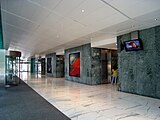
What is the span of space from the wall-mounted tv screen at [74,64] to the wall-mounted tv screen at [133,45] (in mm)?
6035

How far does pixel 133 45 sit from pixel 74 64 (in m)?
7.26

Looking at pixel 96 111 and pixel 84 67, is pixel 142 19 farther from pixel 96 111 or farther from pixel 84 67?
pixel 84 67

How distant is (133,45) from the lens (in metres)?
7.70

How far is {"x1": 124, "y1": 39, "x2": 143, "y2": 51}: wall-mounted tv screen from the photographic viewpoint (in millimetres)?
7403

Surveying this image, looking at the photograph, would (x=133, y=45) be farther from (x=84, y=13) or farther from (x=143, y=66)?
(x=84, y=13)

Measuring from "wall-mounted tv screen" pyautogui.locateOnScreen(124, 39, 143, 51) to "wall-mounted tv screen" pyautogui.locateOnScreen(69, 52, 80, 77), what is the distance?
604 centimetres

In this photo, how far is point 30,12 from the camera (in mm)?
6172

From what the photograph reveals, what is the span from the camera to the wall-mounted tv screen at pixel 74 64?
44.5 feet

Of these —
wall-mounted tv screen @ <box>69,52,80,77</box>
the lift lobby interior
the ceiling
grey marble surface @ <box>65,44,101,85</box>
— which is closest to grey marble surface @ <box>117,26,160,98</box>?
the lift lobby interior

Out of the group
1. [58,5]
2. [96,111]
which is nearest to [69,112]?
[96,111]

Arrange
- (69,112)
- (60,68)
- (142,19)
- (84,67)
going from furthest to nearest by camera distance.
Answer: (60,68), (84,67), (142,19), (69,112)

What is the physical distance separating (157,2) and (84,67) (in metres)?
8.44

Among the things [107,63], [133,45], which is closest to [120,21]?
[133,45]

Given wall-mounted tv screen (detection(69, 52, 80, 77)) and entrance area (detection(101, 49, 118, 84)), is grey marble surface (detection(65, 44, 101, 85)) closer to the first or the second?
entrance area (detection(101, 49, 118, 84))
